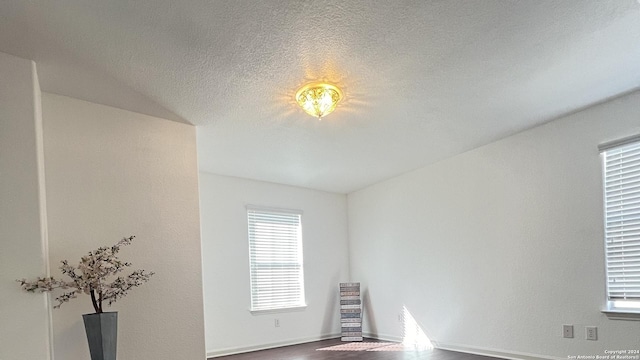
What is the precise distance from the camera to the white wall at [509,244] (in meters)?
4.05

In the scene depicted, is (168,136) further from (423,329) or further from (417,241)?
(423,329)

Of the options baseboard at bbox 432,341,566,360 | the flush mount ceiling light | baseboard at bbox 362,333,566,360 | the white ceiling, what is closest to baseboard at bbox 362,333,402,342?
baseboard at bbox 362,333,566,360

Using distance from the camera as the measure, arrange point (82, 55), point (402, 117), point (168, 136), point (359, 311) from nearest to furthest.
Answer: point (82, 55)
point (168, 136)
point (402, 117)
point (359, 311)

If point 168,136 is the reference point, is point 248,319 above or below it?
below

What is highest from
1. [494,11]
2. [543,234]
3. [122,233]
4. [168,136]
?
[494,11]

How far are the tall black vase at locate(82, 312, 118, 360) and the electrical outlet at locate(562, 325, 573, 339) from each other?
12.5 ft

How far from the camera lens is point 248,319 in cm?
551

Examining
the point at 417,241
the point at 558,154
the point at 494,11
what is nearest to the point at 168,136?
the point at 494,11

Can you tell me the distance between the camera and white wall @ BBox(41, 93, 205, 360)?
10.6ft

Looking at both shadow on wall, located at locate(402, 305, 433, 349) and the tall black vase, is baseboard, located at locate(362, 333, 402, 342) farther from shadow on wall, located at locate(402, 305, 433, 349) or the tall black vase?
the tall black vase

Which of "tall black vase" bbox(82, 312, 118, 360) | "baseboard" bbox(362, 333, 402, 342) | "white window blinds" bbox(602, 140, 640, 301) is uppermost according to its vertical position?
"white window blinds" bbox(602, 140, 640, 301)

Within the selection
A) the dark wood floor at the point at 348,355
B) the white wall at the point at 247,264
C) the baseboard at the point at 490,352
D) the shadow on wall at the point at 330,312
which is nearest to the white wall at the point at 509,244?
the baseboard at the point at 490,352

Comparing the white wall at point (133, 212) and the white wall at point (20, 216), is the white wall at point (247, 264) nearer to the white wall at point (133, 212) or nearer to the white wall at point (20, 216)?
the white wall at point (133, 212)

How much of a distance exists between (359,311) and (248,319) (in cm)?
151
